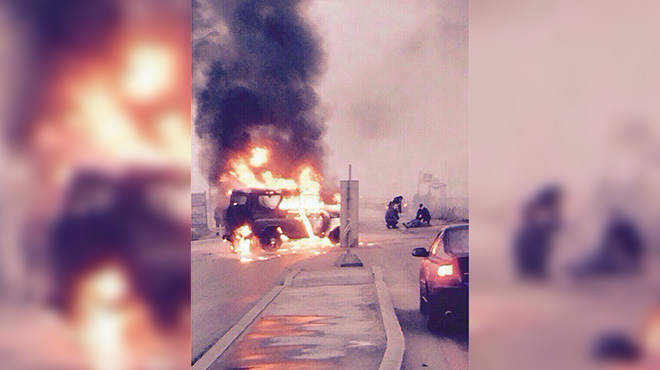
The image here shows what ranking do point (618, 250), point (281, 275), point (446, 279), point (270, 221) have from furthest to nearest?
point (270, 221) → point (281, 275) → point (446, 279) → point (618, 250)

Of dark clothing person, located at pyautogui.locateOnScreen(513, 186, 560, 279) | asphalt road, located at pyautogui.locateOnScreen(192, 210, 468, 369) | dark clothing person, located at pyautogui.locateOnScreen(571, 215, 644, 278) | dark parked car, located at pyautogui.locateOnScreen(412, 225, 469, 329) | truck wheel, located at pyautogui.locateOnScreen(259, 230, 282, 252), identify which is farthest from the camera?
truck wheel, located at pyautogui.locateOnScreen(259, 230, 282, 252)

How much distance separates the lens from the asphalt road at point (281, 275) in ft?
13.5

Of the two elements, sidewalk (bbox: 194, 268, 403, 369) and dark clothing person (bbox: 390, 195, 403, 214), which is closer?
sidewalk (bbox: 194, 268, 403, 369)

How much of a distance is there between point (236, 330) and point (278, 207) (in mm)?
853

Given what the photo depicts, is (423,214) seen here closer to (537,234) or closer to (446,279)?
(446,279)

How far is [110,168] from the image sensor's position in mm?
3834

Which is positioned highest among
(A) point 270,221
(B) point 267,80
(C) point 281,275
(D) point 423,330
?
(B) point 267,80

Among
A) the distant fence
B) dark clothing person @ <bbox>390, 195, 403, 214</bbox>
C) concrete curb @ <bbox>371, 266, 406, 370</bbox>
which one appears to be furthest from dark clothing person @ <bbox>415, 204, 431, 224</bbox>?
the distant fence

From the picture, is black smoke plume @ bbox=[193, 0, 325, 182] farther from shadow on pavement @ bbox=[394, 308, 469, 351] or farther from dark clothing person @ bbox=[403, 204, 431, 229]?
shadow on pavement @ bbox=[394, 308, 469, 351]

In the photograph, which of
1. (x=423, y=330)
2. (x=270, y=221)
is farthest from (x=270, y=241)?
(x=423, y=330)

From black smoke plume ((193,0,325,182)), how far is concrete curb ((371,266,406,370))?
0.90 metres

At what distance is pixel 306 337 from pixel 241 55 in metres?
1.88

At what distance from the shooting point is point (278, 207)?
4324mm

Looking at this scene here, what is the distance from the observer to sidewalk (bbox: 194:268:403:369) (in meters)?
3.83
